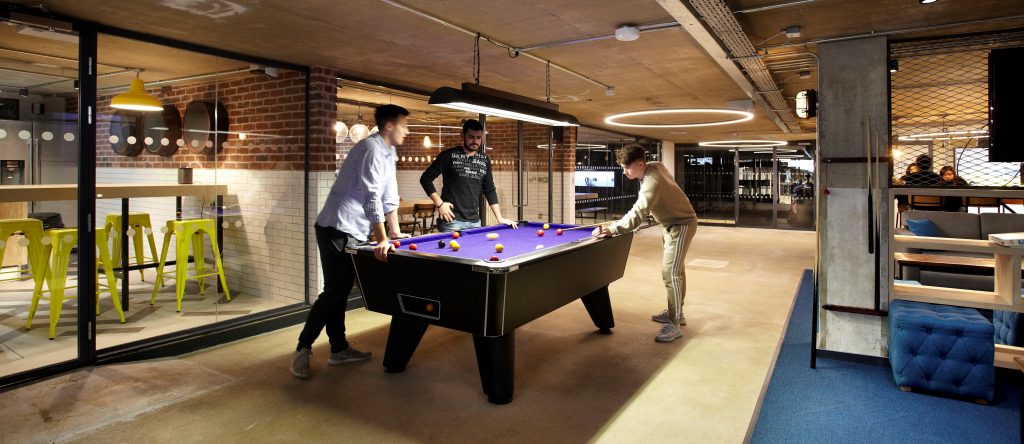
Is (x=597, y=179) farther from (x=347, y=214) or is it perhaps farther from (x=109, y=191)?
(x=109, y=191)

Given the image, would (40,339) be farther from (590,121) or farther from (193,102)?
(590,121)

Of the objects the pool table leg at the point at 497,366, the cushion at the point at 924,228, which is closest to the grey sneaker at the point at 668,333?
the pool table leg at the point at 497,366

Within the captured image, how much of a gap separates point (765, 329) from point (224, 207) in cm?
490

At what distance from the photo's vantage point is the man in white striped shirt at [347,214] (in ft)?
12.1

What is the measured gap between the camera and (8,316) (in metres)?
4.08

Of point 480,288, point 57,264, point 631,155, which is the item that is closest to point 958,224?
point 631,155

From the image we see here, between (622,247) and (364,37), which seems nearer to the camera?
(364,37)

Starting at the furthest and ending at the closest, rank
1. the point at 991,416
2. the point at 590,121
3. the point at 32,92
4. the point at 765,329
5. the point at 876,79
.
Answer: the point at 590,121 → the point at 765,329 → the point at 876,79 → the point at 32,92 → the point at 991,416

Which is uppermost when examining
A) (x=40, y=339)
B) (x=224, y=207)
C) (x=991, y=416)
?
(x=224, y=207)

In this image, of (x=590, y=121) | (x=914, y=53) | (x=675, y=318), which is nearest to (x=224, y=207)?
(x=675, y=318)

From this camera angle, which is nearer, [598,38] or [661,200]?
[598,38]

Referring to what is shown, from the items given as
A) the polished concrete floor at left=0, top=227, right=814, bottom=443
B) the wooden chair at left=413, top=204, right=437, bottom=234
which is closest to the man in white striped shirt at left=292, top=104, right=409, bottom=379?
the polished concrete floor at left=0, top=227, right=814, bottom=443

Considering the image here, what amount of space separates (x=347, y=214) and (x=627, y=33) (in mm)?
2263

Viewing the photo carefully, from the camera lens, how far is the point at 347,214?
376cm
